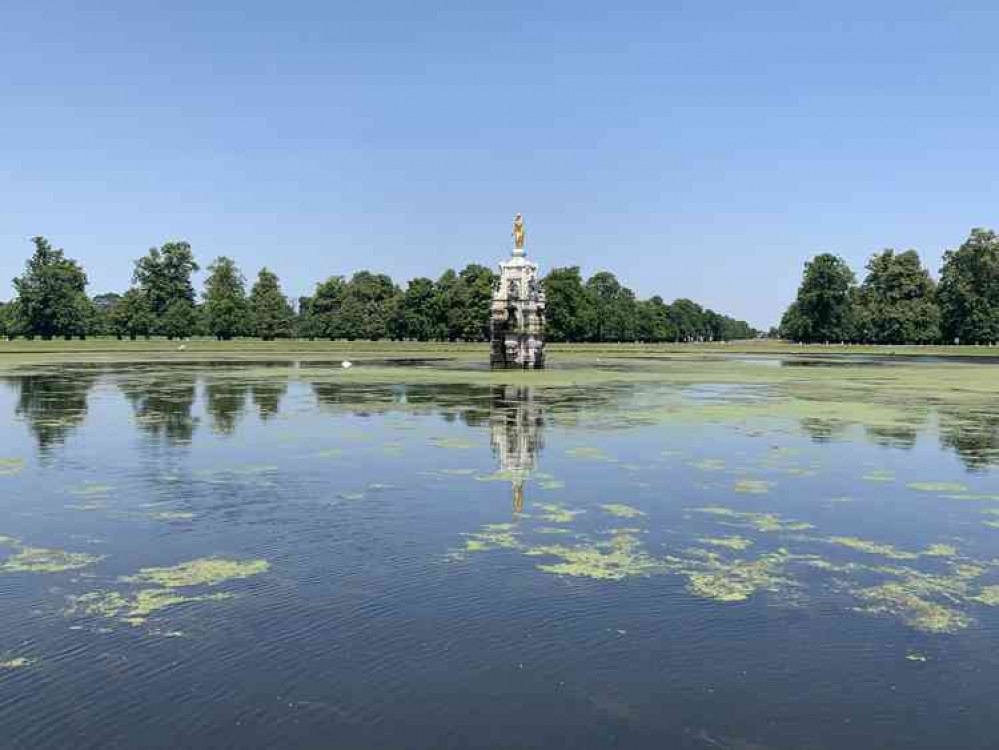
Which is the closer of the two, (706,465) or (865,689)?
(865,689)

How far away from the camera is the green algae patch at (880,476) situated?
644 inches

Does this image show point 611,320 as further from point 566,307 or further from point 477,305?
point 477,305

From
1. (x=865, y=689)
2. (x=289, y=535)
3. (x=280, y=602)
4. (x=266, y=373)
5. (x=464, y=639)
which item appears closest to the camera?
(x=865, y=689)

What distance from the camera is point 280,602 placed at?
8703 mm

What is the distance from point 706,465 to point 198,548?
10.9 metres

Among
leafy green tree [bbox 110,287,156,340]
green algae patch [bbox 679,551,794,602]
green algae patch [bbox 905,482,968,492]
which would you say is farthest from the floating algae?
leafy green tree [bbox 110,287,156,340]

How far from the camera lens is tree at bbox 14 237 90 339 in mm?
133375

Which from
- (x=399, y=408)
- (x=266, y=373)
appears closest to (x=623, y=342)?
(x=266, y=373)

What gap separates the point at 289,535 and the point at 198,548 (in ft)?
4.02

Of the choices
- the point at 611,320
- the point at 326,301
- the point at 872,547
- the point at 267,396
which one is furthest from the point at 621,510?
the point at 326,301

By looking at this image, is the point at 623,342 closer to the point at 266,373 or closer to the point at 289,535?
the point at 266,373

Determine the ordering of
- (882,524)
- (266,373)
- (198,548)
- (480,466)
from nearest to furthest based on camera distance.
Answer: (198,548), (882,524), (480,466), (266,373)

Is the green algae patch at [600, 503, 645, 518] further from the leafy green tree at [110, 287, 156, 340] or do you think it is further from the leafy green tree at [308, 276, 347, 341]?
the leafy green tree at [308, 276, 347, 341]

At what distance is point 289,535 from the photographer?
11.6 metres
